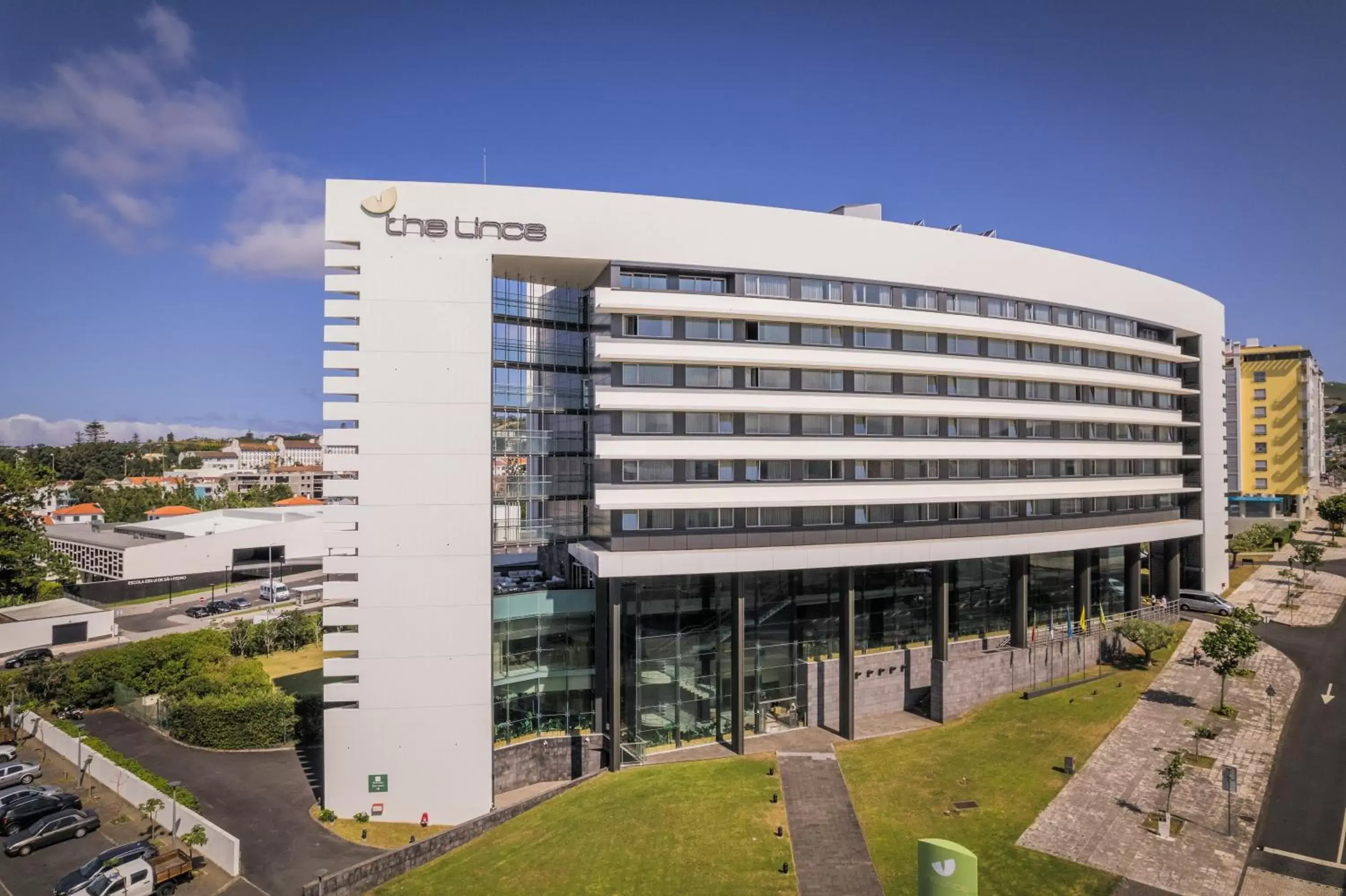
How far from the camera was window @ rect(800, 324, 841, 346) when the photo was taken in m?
43.3

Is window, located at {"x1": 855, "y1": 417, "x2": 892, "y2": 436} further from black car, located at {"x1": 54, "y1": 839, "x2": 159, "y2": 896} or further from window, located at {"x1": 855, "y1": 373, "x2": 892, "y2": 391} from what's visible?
black car, located at {"x1": 54, "y1": 839, "x2": 159, "y2": 896}

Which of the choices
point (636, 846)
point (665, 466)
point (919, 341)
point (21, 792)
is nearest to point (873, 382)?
point (919, 341)

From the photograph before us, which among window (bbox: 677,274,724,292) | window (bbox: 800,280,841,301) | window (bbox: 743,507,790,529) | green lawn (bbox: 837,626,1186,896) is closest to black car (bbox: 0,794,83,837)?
window (bbox: 743,507,790,529)

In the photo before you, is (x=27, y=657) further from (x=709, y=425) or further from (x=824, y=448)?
(x=824, y=448)

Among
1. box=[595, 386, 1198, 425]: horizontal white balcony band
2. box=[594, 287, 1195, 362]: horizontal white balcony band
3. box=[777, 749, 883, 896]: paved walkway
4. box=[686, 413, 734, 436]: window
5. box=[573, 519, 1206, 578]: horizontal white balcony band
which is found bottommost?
box=[777, 749, 883, 896]: paved walkway

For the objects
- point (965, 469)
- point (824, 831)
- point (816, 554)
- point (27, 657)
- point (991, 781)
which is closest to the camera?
point (824, 831)

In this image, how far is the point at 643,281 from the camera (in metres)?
41.2

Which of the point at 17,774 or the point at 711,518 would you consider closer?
the point at 711,518

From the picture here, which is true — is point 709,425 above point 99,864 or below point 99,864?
above

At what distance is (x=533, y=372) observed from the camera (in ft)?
142

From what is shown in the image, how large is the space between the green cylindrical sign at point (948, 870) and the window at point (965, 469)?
29784mm

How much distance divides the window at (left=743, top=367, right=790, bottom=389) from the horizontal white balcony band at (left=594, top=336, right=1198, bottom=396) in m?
0.58

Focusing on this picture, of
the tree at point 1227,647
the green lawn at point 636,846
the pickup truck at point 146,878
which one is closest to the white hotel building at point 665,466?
the green lawn at point 636,846

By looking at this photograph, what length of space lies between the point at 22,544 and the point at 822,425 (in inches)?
3257
